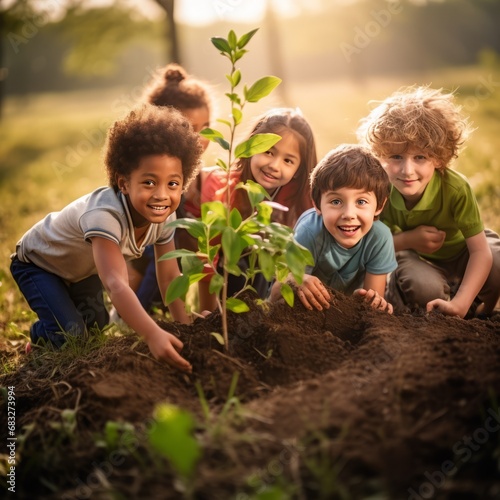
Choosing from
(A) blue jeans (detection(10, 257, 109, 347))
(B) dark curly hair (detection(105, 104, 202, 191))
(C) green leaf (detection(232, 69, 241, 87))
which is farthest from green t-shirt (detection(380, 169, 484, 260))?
(A) blue jeans (detection(10, 257, 109, 347))

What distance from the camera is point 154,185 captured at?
2982 millimetres

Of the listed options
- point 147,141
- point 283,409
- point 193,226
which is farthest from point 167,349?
point 147,141

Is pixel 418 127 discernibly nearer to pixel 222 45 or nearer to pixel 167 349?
pixel 222 45

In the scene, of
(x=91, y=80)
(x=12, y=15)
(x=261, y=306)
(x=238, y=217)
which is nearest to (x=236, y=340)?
(x=261, y=306)

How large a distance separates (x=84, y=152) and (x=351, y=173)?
13.4m

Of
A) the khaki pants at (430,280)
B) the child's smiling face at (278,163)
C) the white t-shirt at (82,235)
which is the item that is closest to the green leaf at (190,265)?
the white t-shirt at (82,235)

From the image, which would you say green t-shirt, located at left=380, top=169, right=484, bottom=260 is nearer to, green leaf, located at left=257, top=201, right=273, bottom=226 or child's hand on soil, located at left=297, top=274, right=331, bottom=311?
child's hand on soil, located at left=297, top=274, right=331, bottom=311

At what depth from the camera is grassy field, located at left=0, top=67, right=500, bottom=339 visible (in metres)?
5.12

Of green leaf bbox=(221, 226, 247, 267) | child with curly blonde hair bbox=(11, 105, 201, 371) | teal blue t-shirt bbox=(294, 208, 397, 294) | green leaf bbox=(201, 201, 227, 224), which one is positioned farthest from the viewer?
teal blue t-shirt bbox=(294, 208, 397, 294)

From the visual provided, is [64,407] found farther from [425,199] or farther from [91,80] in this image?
[91,80]

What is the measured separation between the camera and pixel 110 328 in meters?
3.76

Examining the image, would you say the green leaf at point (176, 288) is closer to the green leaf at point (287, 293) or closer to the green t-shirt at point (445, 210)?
the green leaf at point (287, 293)

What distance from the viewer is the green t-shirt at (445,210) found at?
11.8 ft

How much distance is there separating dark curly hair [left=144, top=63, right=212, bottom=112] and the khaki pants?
5.80 ft
